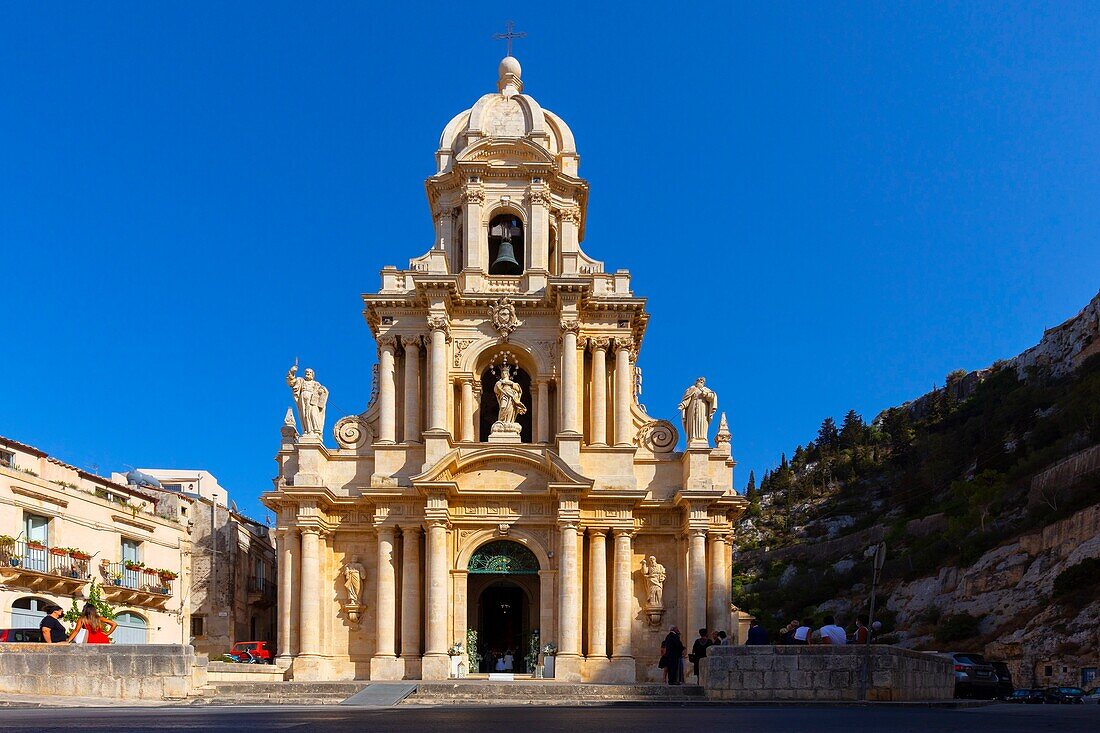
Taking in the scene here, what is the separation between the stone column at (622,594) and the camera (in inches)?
1542

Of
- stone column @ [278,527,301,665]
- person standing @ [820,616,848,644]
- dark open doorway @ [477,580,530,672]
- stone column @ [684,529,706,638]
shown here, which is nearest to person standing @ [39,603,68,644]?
stone column @ [278,527,301,665]

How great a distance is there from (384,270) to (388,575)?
10.6 meters

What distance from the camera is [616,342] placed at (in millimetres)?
42094

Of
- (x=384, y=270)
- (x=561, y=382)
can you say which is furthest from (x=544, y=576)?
(x=384, y=270)

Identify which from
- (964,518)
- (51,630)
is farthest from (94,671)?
(964,518)

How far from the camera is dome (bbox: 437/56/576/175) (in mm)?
44531

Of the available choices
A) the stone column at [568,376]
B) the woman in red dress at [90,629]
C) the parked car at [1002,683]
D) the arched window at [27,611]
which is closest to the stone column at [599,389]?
the stone column at [568,376]

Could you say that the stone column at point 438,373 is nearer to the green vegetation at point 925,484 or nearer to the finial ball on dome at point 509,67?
the finial ball on dome at point 509,67

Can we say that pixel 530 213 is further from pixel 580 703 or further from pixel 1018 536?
pixel 1018 536

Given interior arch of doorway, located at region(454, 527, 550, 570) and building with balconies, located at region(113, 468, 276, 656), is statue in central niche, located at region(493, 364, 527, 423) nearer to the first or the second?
interior arch of doorway, located at region(454, 527, 550, 570)

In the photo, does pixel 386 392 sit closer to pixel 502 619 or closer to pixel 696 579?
pixel 502 619

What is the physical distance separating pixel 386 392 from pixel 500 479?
5.24 meters

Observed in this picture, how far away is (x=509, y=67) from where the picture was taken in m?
47.3

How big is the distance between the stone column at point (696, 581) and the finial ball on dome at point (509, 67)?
1960cm
